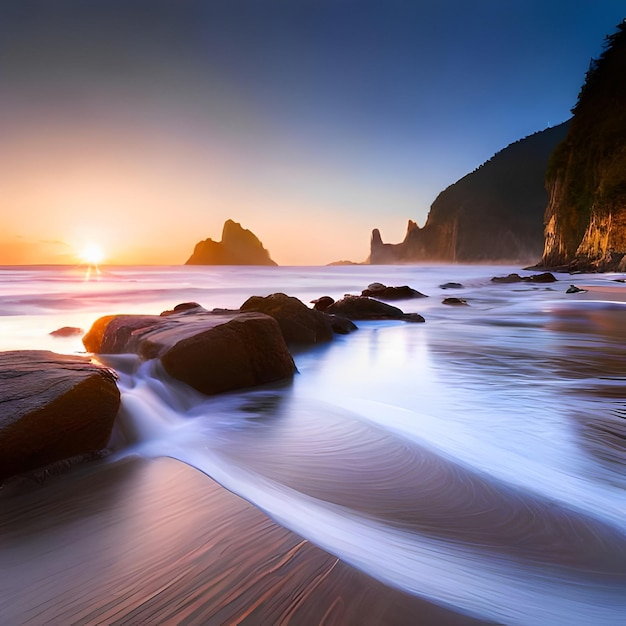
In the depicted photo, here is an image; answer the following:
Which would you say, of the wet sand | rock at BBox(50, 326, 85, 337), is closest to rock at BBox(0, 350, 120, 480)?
the wet sand

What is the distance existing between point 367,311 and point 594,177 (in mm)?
33913

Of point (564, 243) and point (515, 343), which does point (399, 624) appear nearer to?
point (515, 343)

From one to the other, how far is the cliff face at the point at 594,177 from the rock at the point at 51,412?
3365cm

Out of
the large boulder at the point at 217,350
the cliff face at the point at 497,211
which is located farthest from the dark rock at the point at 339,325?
the cliff face at the point at 497,211

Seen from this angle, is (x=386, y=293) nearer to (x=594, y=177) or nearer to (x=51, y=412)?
(x=51, y=412)

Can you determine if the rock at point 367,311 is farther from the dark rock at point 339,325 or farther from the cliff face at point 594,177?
the cliff face at point 594,177

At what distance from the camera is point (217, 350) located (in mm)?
4152

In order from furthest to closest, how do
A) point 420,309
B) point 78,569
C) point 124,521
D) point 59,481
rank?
1. point 420,309
2. point 59,481
3. point 124,521
4. point 78,569

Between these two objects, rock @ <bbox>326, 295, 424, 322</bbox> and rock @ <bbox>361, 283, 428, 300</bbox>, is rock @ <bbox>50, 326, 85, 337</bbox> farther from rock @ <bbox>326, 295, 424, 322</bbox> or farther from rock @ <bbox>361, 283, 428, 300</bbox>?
rock @ <bbox>361, 283, 428, 300</bbox>

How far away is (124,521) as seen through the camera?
71.1 inches

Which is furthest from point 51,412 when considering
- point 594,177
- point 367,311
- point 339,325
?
point 594,177

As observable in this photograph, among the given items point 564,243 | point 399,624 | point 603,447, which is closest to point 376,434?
point 603,447

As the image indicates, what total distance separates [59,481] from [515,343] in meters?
6.85

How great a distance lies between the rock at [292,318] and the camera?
22.9ft
